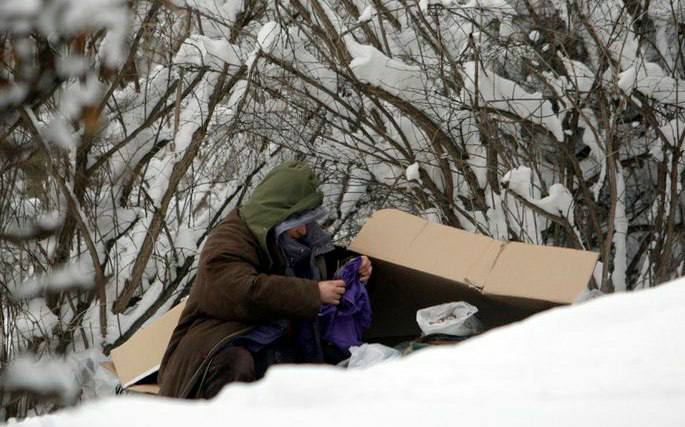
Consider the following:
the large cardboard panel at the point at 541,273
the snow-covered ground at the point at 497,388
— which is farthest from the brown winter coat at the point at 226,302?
the snow-covered ground at the point at 497,388

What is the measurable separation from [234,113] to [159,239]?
0.98 meters

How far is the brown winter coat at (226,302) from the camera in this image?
4008 millimetres

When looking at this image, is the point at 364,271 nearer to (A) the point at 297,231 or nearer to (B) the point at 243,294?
(A) the point at 297,231

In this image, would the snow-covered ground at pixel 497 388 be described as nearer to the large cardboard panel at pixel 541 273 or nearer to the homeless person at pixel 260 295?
the large cardboard panel at pixel 541 273

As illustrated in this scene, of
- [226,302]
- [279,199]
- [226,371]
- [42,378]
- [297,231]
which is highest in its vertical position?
[279,199]

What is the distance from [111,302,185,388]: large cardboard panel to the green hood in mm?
523

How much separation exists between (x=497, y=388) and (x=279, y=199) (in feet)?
8.11

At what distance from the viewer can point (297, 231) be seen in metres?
4.27

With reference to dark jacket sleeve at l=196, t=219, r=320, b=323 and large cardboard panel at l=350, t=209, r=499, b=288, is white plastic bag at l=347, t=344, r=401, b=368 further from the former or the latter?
large cardboard panel at l=350, t=209, r=499, b=288

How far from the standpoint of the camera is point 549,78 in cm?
566

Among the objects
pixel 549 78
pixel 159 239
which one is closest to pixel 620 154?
pixel 549 78

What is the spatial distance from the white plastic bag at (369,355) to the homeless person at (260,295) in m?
0.19

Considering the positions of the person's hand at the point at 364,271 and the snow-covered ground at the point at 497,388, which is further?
the person's hand at the point at 364,271

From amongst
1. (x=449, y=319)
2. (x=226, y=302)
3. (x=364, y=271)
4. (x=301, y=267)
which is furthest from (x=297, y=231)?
(x=449, y=319)
